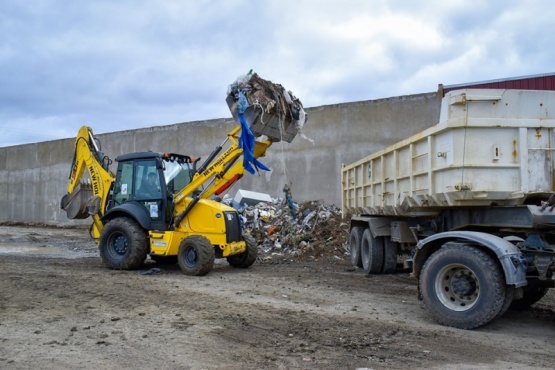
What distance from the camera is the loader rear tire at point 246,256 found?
10961 mm

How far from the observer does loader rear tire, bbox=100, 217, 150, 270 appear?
1030cm

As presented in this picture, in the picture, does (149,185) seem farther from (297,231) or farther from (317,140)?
(317,140)

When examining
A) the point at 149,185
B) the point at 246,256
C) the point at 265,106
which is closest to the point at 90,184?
the point at 149,185

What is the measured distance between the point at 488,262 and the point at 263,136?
17.9 feet

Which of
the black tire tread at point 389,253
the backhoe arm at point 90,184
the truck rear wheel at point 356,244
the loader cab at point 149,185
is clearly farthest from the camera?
the backhoe arm at point 90,184

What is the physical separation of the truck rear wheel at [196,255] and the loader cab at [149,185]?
764mm

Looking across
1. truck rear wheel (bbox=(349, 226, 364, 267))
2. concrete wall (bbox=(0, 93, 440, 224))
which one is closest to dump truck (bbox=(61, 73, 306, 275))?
truck rear wheel (bbox=(349, 226, 364, 267))

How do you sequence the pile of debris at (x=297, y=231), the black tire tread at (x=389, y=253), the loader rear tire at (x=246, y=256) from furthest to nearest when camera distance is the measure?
the pile of debris at (x=297, y=231) < the loader rear tire at (x=246, y=256) < the black tire tread at (x=389, y=253)

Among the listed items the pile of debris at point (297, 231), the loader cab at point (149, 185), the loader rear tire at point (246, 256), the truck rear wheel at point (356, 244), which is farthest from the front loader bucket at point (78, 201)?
the truck rear wheel at point (356, 244)

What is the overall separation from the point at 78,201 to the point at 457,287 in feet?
29.5

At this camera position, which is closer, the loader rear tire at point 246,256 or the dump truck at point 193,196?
the dump truck at point 193,196

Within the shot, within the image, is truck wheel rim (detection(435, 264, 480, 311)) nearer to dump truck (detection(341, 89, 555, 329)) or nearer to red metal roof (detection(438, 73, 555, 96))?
dump truck (detection(341, 89, 555, 329))

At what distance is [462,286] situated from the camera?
5.85 metres

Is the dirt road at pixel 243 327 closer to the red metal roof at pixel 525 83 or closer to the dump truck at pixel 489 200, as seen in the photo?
the dump truck at pixel 489 200
